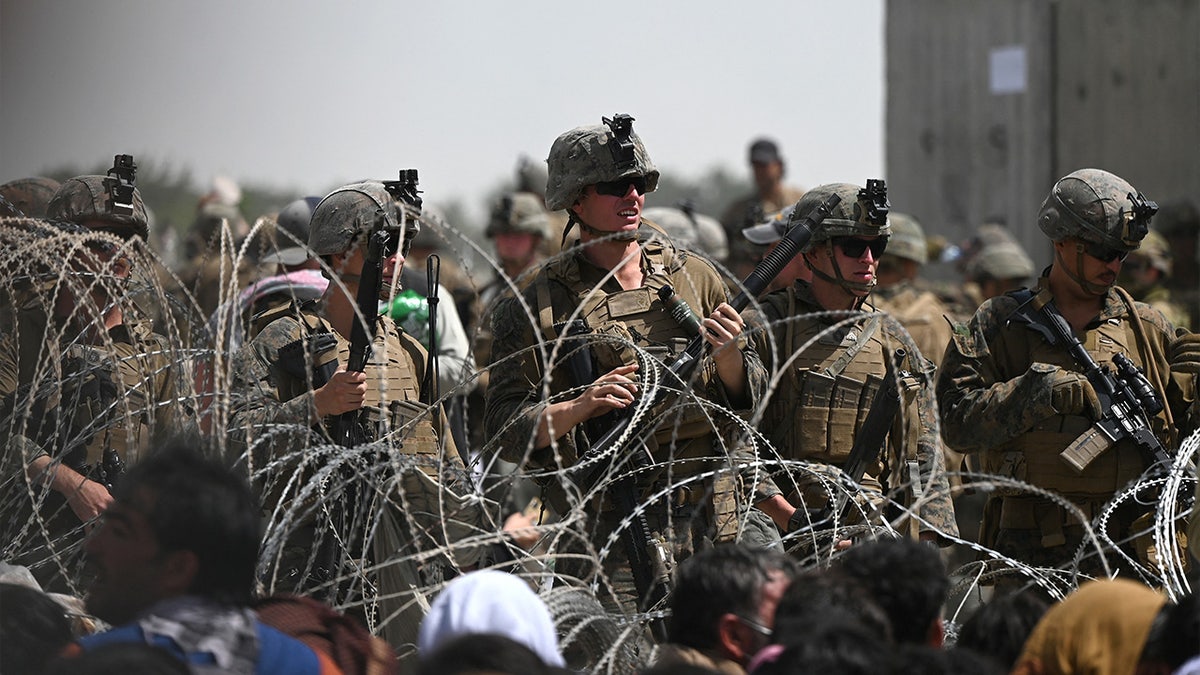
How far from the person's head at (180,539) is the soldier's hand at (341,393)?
1.32 meters

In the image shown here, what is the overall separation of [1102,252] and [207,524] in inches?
129

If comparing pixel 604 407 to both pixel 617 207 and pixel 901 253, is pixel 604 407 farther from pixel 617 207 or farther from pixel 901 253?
pixel 901 253

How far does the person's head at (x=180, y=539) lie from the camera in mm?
3402

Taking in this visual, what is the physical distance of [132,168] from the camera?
5.55m

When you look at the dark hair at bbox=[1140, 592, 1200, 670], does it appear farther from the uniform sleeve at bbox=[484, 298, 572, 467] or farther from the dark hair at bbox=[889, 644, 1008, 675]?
the uniform sleeve at bbox=[484, 298, 572, 467]

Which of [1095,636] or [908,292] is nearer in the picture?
[1095,636]

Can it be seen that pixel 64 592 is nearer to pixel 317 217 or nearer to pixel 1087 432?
pixel 317 217

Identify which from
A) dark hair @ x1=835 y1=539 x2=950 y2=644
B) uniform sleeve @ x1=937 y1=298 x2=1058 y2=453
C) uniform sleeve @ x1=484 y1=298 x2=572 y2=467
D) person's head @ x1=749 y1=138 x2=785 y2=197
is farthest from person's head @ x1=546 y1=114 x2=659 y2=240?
person's head @ x1=749 y1=138 x2=785 y2=197

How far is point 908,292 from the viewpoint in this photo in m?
8.91

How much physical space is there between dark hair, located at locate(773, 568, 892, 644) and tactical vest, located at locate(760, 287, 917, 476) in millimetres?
1667

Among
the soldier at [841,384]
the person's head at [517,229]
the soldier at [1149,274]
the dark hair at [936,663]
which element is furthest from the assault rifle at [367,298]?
the soldier at [1149,274]

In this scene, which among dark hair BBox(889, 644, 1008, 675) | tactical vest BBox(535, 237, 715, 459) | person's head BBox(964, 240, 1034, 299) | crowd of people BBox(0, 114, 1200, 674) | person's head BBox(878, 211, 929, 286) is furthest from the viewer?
person's head BBox(964, 240, 1034, 299)

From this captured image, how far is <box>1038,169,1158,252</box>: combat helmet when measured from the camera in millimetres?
5488

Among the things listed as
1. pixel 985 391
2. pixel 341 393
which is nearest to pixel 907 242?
pixel 985 391
